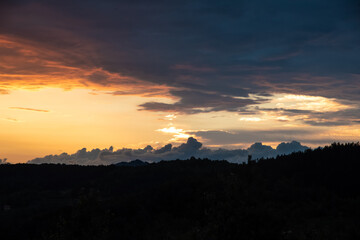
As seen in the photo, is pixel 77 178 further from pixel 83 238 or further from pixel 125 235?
pixel 83 238

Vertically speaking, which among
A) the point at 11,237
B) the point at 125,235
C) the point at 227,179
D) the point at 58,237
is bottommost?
the point at 11,237

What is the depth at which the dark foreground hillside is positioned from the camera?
23219mm

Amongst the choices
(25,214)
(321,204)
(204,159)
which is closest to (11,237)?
(25,214)

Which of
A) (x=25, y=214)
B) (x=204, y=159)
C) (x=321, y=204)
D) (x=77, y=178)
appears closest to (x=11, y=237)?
(x=25, y=214)

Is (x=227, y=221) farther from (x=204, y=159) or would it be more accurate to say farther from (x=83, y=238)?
(x=204, y=159)

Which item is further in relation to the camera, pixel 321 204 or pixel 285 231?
pixel 321 204

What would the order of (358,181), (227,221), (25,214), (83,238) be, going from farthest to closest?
(25,214) → (358,181) → (83,238) → (227,221)

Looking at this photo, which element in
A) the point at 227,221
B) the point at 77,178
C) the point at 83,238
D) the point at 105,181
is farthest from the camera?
the point at 77,178

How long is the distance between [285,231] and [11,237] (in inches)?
2751

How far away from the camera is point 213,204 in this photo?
23719mm

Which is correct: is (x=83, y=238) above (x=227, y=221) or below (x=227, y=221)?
below

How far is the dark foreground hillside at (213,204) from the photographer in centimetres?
2322

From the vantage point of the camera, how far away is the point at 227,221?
2258cm

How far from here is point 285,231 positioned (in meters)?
23.9
